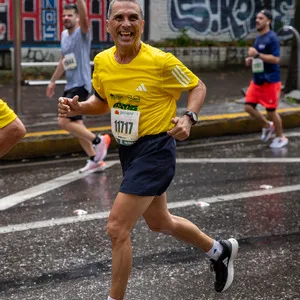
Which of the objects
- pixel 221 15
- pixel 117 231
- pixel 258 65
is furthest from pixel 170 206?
pixel 221 15

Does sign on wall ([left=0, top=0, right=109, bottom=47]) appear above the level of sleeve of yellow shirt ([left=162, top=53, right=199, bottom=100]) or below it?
below

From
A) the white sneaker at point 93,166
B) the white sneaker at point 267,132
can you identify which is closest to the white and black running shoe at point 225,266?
the white sneaker at point 93,166

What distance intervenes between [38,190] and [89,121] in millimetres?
3423

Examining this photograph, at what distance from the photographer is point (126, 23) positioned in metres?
4.31

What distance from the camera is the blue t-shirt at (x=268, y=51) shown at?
31.9 ft

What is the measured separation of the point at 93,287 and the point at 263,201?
2.58 m

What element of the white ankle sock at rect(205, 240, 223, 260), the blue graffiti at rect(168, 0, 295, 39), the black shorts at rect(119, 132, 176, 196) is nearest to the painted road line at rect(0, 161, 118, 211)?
the white ankle sock at rect(205, 240, 223, 260)

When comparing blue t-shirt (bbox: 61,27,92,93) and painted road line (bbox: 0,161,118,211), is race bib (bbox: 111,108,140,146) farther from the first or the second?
blue t-shirt (bbox: 61,27,92,93)

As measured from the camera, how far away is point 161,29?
17.7m

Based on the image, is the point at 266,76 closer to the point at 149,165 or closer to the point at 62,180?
the point at 62,180

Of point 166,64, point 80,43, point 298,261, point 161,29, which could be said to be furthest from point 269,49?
point 161,29

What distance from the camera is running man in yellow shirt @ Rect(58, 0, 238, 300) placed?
13.9 ft

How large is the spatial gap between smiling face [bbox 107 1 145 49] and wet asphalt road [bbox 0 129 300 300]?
1.49m

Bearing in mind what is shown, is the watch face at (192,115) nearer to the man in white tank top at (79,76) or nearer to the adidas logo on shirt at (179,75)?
the adidas logo on shirt at (179,75)
